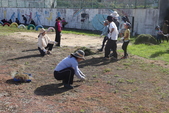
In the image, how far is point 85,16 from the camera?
90.1 feet

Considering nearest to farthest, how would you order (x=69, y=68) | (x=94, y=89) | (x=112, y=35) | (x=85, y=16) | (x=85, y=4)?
(x=69, y=68), (x=94, y=89), (x=112, y=35), (x=85, y=16), (x=85, y=4)

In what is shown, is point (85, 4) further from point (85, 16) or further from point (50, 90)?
point (50, 90)

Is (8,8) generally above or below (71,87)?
above

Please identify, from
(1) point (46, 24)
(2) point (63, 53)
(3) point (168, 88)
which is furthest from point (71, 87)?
(1) point (46, 24)

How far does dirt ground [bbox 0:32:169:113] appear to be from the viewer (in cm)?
537

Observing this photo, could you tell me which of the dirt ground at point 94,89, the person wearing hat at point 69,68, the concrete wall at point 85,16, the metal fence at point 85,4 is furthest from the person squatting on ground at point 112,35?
the metal fence at point 85,4

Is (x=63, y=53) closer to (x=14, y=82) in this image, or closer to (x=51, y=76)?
(x=51, y=76)

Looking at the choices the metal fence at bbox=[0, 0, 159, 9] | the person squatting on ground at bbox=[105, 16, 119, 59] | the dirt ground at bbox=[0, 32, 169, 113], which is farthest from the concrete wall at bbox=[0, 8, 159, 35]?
the dirt ground at bbox=[0, 32, 169, 113]

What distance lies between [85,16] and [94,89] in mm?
21569

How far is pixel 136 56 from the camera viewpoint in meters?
11.4

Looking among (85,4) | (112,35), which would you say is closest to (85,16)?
(85,4)

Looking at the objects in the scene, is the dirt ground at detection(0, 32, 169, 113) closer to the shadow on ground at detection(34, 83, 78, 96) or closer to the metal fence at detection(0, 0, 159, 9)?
the shadow on ground at detection(34, 83, 78, 96)

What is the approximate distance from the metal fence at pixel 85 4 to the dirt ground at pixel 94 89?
12.8 metres

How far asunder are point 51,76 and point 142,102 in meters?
3.37
